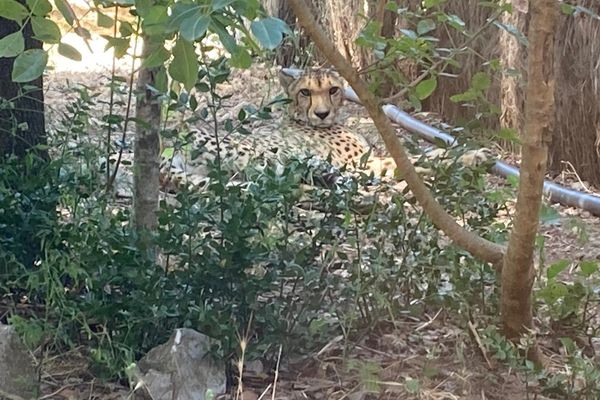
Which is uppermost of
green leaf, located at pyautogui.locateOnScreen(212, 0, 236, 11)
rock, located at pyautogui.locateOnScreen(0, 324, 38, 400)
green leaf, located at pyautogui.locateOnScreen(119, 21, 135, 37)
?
green leaf, located at pyautogui.locateOnScreen(212, 0, 236, 11)

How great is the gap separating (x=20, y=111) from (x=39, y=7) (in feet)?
4.68

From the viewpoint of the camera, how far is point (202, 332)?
2.19 m

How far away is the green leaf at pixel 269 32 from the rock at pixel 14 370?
44.7 inches

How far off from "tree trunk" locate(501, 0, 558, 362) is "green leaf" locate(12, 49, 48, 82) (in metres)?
0.86

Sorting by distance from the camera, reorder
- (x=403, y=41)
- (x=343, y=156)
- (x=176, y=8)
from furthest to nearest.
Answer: (x=343, y=156) → (x=403, y=41) → (x=176, y=8)

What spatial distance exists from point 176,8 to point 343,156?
3680 millimetres

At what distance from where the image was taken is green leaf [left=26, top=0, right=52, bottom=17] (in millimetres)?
1431

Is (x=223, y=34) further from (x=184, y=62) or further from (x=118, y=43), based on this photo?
(x=118, y=43)

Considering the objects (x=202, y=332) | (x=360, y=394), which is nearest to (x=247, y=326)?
(x=202, y=332)

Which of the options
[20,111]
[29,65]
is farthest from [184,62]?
[20,111]

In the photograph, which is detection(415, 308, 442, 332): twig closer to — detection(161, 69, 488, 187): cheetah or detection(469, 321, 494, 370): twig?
detection(469, 321, 494, 370): twig

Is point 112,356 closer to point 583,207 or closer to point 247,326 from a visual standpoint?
point 247,326

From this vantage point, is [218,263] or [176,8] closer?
[176,8]

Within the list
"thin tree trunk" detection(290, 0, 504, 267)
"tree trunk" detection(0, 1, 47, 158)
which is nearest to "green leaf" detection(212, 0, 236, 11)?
"thin tree trunk" detection(290, 0, 504, 267)
